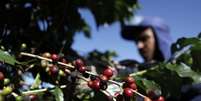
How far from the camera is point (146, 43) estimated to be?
5406mm

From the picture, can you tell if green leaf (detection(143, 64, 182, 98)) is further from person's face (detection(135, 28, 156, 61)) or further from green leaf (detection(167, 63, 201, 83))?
person's face (detection(135, 28, 156, 61))

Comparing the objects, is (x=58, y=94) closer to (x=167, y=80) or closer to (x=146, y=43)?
(x=167, y=80)

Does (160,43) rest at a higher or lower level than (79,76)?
lower

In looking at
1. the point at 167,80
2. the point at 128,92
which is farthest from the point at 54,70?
the point at 167,80

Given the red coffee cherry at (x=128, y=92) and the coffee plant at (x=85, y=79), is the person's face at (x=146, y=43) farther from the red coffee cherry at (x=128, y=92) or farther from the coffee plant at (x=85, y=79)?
the red coffee cherry at (x=128, y=92)

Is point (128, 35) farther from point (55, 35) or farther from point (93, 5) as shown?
point (55, 35)

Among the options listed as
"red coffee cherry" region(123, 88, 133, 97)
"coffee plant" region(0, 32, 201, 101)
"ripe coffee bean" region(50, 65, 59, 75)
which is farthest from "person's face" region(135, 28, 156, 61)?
"red coffee cherry" region(123, 88, 133, 97)

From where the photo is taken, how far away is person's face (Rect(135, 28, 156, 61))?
5.29 meters

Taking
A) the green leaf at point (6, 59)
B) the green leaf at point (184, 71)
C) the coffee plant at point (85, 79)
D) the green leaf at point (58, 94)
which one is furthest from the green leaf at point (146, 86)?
the green leaf at point (6, 59)

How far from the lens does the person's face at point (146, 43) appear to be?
208 inches

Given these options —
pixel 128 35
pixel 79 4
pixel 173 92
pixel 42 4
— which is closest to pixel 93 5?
pixel 79 4

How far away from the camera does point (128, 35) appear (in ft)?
18.3

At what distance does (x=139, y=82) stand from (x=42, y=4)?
3.76ft

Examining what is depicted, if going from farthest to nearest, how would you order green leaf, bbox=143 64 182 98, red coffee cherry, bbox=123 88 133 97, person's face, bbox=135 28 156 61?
person's face, bbox=135 28 156 61 < green leaf, bbox=143 64 182 98 < red coffee cherry, bbox=123 88 133 97
